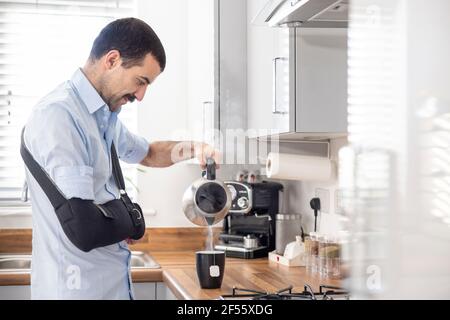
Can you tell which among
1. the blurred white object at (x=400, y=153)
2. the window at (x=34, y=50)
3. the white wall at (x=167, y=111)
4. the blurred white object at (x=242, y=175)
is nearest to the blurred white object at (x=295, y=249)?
the blurred white object at (x=242, y=175)

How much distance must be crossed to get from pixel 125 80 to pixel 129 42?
0.05 meters

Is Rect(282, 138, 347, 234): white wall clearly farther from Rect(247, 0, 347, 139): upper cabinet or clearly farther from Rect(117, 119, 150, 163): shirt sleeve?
Rect(117, 119, 150, 163): shirt sleeve

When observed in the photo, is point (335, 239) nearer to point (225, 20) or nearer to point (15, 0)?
point (225, 20)

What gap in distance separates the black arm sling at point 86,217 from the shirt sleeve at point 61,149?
1 cm

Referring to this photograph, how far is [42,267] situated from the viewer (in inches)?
33.2

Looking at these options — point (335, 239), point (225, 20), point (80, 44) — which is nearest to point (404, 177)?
point (335, 239)

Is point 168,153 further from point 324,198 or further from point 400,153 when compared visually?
point 400,153

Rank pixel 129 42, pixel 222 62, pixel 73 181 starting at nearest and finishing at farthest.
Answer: pixel 73 181
pixel 129 42
pixel 222 62

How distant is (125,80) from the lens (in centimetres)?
86

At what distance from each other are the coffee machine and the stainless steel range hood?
0.44 metres

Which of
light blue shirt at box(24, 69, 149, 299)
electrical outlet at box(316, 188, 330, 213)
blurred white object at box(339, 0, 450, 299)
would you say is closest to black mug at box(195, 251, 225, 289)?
light blue shirt at box(24, 69, 149, 299)

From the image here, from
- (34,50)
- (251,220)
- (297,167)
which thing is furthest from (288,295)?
(34,50)

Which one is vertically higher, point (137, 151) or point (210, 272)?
point (137, 151)
